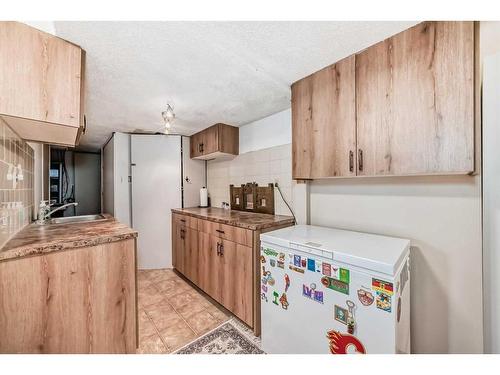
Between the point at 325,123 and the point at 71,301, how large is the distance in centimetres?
189

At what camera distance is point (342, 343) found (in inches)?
40.6

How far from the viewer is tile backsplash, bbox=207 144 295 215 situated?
2.19 m

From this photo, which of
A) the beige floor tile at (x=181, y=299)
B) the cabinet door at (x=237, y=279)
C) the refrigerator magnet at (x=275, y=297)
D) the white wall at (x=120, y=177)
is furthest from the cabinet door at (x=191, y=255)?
the refrigerator magnet at (x=275, y=297)

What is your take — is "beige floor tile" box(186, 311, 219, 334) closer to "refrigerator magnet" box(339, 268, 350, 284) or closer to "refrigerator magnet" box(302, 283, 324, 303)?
"refrigerator magnet" box(302, 283, 324, 303)

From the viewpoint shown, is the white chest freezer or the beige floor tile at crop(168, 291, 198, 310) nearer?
the white chest freezer

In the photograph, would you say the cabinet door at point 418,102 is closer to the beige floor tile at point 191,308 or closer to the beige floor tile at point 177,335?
the beige floor tile at point 177,335

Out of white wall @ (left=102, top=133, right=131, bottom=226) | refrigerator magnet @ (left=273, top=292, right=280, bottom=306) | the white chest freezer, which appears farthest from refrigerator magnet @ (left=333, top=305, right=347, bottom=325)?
white wall @ (left=102, top=133, right=131, bottom=226)

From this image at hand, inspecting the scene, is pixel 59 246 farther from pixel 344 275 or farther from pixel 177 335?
pixel 344 275

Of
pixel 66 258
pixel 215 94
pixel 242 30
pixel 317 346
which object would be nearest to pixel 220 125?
pixel 215 94

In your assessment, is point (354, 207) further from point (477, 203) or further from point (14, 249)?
point (14, 249)

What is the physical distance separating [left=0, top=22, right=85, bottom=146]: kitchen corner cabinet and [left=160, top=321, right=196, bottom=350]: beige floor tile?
1628 millimetres

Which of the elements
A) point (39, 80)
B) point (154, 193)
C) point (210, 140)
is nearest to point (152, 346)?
point (39, 80)

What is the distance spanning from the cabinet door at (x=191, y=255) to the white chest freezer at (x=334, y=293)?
119 cm

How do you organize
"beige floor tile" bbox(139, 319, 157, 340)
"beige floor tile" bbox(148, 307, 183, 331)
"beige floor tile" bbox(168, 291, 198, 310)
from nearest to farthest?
"beige floor tile" bbox(139, 319, 157, 340), "beige floor tile" bbox(148, 307, 183, 331), "beige floor tile" bbox(168, 291, 198, 310)
